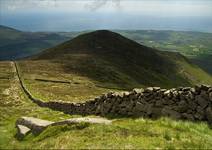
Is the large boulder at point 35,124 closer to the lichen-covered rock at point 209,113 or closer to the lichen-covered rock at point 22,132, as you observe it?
the lichen-covered rock at point 22,132

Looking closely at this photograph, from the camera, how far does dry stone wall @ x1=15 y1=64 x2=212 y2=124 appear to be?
21344mm

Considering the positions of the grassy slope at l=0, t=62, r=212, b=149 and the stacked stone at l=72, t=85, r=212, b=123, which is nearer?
the grassy slope at l=0, t=62, r=212, b=149

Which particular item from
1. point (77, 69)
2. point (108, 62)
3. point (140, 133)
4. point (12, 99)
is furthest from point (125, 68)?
point (140, 133)

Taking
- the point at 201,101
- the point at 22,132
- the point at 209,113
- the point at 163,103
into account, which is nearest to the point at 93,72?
the point at 22,132

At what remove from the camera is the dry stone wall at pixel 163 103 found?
21.3m

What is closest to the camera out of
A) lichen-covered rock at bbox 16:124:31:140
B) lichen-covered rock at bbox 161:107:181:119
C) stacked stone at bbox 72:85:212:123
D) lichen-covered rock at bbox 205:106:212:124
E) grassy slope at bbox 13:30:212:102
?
lichen-covered rock at bbox 205:106:212:124

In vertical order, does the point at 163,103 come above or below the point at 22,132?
above

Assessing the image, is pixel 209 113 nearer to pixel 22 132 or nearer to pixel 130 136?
pixel 130 136

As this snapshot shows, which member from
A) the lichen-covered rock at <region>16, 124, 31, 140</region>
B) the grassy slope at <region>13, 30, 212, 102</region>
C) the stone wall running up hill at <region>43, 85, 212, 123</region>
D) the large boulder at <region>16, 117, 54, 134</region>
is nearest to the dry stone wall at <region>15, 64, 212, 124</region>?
the stone wall running up hill at <region>43, 85, 212, 123</region>

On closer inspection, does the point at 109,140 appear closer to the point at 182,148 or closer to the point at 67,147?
the point at 67,147

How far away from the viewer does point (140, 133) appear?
1711 cm

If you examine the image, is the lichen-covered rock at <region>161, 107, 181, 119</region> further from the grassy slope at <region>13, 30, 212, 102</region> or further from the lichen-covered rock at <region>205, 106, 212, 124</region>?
the grassy slope at <region>13, 30, 212, 102</region>

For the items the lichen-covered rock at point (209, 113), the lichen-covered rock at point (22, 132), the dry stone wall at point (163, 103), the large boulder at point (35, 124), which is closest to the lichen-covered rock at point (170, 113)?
the dry stone wall at point (163, 103)

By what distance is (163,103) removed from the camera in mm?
23516
